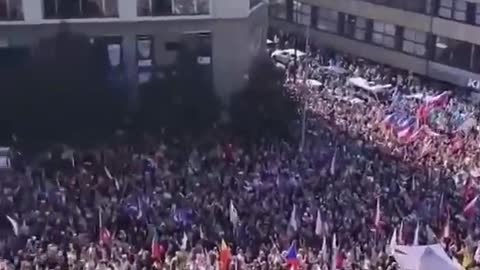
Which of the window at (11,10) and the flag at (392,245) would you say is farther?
the window at (11,10)

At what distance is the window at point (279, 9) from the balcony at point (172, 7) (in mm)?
17175

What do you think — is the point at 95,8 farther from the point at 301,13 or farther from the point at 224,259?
the point at 301,13

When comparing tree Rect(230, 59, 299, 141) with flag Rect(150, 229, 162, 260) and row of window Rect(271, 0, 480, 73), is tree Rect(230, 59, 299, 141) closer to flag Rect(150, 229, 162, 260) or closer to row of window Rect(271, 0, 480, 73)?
flag Rect(150, 229, 162, 260)

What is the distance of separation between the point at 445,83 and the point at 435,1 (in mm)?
3479

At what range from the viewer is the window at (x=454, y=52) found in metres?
41.8

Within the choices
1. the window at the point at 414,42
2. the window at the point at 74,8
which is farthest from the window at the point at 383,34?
the window at the point at 74,8

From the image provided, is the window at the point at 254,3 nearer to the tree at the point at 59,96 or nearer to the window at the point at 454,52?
the tree at the point at 59,96

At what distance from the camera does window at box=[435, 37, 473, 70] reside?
137 feet

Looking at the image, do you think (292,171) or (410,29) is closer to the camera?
(292,171)

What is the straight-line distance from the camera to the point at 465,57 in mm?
41969

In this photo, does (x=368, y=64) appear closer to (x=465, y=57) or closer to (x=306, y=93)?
(x=465, y=57)

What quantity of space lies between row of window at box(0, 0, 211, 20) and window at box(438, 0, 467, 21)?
12.6 m

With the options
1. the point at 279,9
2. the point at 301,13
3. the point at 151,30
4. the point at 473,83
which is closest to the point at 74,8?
the point at 151,30

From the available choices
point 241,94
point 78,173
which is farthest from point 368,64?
point 78,173
